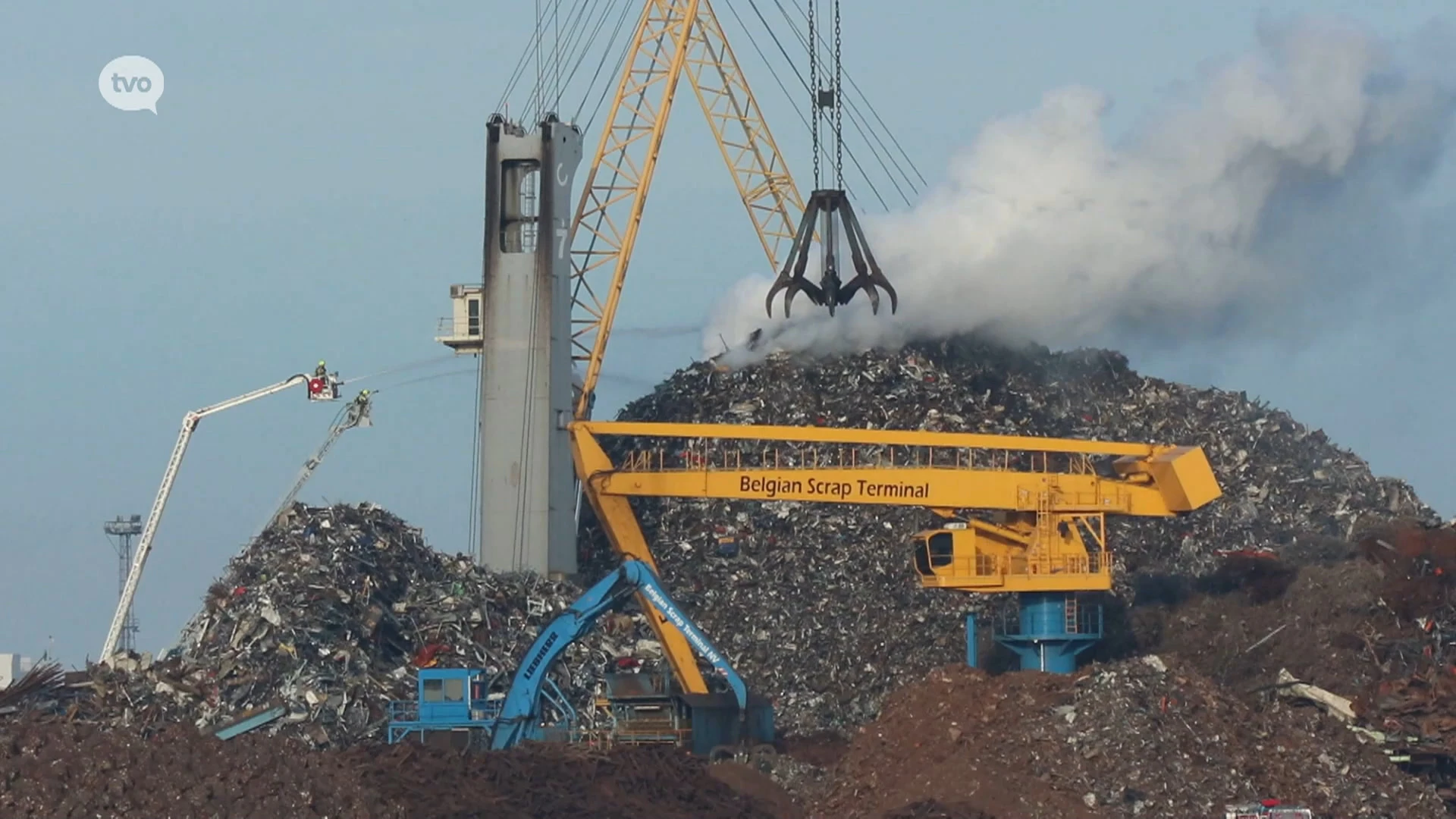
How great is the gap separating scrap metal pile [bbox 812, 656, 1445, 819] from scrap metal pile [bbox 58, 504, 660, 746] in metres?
11.2

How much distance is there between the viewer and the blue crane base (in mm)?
43938

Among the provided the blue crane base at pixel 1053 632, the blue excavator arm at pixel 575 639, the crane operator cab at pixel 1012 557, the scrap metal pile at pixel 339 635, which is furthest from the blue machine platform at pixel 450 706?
the blue crane base at pixel 1053 632

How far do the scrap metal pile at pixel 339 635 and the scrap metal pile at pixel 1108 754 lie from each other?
11.2m

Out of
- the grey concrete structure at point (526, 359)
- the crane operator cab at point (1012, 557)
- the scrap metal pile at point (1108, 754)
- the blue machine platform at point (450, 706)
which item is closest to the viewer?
the scrap metal pile at point (1108, 754)

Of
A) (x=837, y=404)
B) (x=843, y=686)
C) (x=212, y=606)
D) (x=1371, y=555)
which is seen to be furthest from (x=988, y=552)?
(x=212, y=606)

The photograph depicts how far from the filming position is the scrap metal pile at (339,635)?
44375mm

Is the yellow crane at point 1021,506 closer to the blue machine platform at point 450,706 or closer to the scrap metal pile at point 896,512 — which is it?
the blue machine platform at point 450,706

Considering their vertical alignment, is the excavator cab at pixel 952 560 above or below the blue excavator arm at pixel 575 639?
above

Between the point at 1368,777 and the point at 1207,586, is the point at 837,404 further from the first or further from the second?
the point at 1368,777

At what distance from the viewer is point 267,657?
149 feet

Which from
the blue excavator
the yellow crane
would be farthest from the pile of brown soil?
the yellow crane

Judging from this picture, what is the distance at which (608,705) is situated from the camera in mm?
43656

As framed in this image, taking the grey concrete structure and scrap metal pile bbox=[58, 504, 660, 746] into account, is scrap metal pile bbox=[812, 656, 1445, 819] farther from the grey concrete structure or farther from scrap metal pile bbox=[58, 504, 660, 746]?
the grey concrete structure

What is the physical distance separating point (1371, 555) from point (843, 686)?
12245 millimetres
